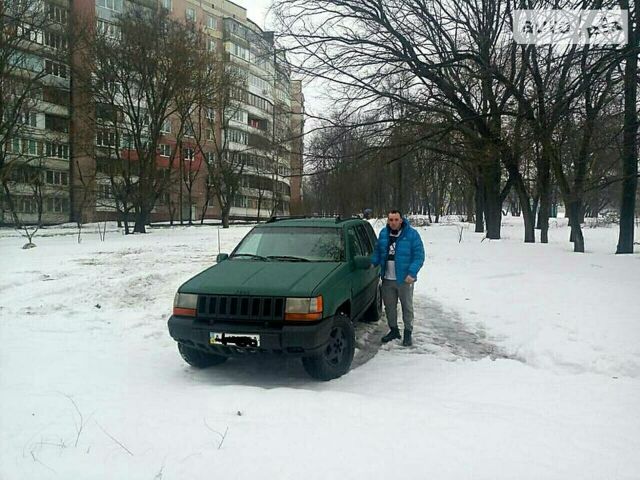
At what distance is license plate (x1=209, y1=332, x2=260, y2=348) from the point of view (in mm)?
4484

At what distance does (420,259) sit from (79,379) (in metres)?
4.20

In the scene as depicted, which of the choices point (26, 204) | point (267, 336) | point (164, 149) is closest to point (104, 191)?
point (26, 204)

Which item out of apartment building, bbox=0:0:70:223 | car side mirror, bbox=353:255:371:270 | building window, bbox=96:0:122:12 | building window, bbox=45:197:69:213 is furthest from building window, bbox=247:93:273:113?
car side mirror, bbox=353:255:371:270

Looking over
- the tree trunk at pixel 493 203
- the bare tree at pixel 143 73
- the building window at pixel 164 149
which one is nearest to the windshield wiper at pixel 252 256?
the tree trunk at pixel 493 203

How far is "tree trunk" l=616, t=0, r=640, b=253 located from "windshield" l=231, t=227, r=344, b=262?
7.86 m

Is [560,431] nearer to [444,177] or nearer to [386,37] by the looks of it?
[386,37]

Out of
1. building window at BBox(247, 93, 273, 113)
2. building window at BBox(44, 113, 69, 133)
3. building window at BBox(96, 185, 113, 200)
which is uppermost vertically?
building window at BBox(247, 93, 273, 113)

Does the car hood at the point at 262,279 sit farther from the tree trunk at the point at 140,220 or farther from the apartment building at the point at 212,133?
the tree trunk at the point at 140,220

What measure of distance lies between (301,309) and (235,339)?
705 mm

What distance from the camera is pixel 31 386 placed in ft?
14.8

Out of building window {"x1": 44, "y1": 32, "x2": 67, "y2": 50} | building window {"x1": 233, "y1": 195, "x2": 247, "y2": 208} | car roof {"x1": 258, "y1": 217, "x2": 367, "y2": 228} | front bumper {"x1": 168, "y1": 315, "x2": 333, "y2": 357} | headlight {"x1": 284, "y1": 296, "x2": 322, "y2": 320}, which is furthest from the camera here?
building window {"x1": 233, "y1": 195, "x2": 247, "y2": 208}

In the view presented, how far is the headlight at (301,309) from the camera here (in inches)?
179

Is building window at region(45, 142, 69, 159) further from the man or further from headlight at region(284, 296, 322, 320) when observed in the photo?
headlight at region(284, 296, 322, 320)

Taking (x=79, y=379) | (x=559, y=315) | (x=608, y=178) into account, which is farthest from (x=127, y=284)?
(x=608, y=178)
